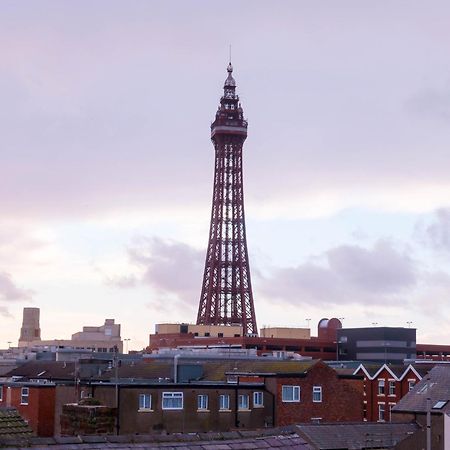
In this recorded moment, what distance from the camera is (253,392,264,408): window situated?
214ft

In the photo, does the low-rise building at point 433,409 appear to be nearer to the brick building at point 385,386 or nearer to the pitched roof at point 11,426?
the brick building at point 385,386

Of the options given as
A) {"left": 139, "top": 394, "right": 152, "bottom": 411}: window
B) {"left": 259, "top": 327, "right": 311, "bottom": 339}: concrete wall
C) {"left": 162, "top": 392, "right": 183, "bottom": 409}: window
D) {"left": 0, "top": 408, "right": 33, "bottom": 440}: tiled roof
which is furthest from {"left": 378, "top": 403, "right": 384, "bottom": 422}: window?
{"left": 259, "top": 327, "right": 311, "bottom": 339}: concrete wall

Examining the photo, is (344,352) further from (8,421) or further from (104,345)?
(8,421)

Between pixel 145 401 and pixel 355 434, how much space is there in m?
19.2

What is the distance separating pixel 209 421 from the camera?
6219 cm

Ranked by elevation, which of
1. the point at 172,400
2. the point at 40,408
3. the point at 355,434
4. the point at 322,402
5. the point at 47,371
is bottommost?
the point at 355,434

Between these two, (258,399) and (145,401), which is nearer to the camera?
(145,401)

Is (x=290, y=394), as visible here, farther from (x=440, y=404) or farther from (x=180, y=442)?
(x=180, y=442)

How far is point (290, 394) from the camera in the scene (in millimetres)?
66625

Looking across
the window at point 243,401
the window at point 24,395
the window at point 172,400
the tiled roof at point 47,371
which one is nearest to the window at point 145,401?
the window at point 172,400

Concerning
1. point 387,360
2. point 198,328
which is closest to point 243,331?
point 198,328

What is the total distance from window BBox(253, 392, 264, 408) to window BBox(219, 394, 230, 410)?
2.58m

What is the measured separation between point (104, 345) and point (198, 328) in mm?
19888

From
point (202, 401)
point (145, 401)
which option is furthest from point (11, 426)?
point (202, 401)
